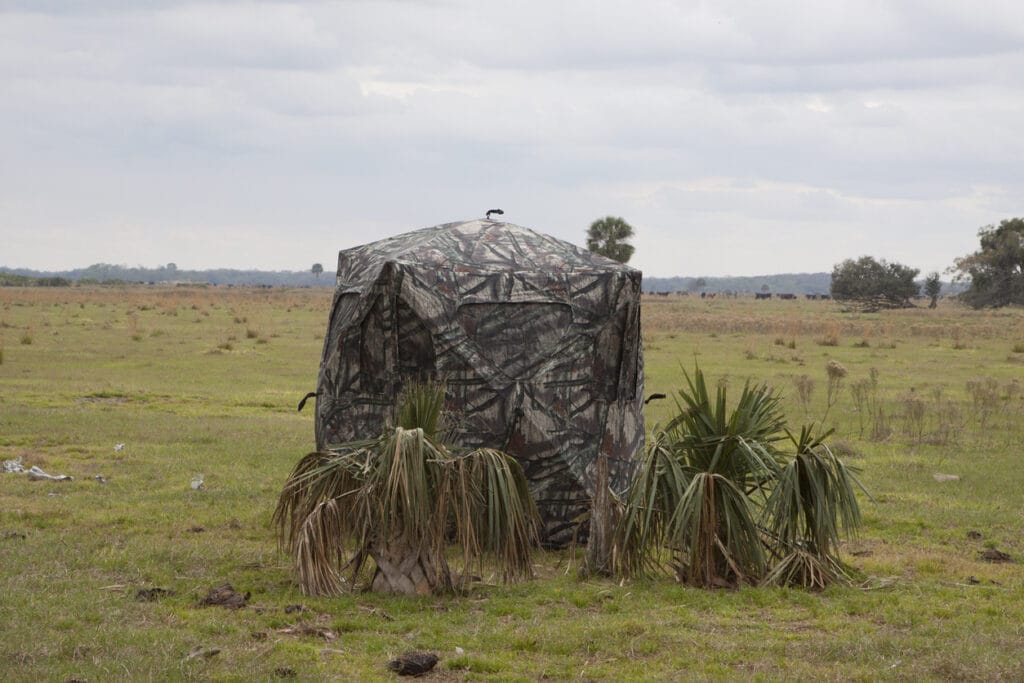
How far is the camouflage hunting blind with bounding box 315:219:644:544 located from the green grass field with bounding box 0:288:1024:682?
1031 millimetres

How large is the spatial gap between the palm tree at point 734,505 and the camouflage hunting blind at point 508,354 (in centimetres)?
138

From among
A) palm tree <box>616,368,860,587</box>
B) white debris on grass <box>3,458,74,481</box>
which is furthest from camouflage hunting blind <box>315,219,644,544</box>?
white debris on grass <box>3,458,74,481</box>

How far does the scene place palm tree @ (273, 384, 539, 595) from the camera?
8164mm

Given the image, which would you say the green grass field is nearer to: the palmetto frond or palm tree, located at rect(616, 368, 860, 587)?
palm tree, located at rect(616, 368, 860, 587)

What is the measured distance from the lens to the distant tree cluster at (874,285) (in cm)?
7794

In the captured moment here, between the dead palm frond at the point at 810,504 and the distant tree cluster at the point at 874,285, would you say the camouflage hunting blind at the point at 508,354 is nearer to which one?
the dead palm frond at the point at 810,504

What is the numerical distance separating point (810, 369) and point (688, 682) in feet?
70.2

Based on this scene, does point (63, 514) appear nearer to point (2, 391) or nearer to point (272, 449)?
point (272, 449)

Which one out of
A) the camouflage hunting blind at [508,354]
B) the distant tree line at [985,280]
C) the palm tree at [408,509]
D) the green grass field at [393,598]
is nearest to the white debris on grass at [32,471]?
the green grass field at [393,598]

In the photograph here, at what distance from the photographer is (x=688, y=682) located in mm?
6645

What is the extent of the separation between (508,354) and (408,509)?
2.63 meters

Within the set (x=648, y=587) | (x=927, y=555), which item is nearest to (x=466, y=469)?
(x=648, y=587)

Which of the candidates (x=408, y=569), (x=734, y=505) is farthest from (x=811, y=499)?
(x=408, y=569)

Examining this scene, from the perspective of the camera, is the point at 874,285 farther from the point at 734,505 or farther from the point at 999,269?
the point at 734,505
